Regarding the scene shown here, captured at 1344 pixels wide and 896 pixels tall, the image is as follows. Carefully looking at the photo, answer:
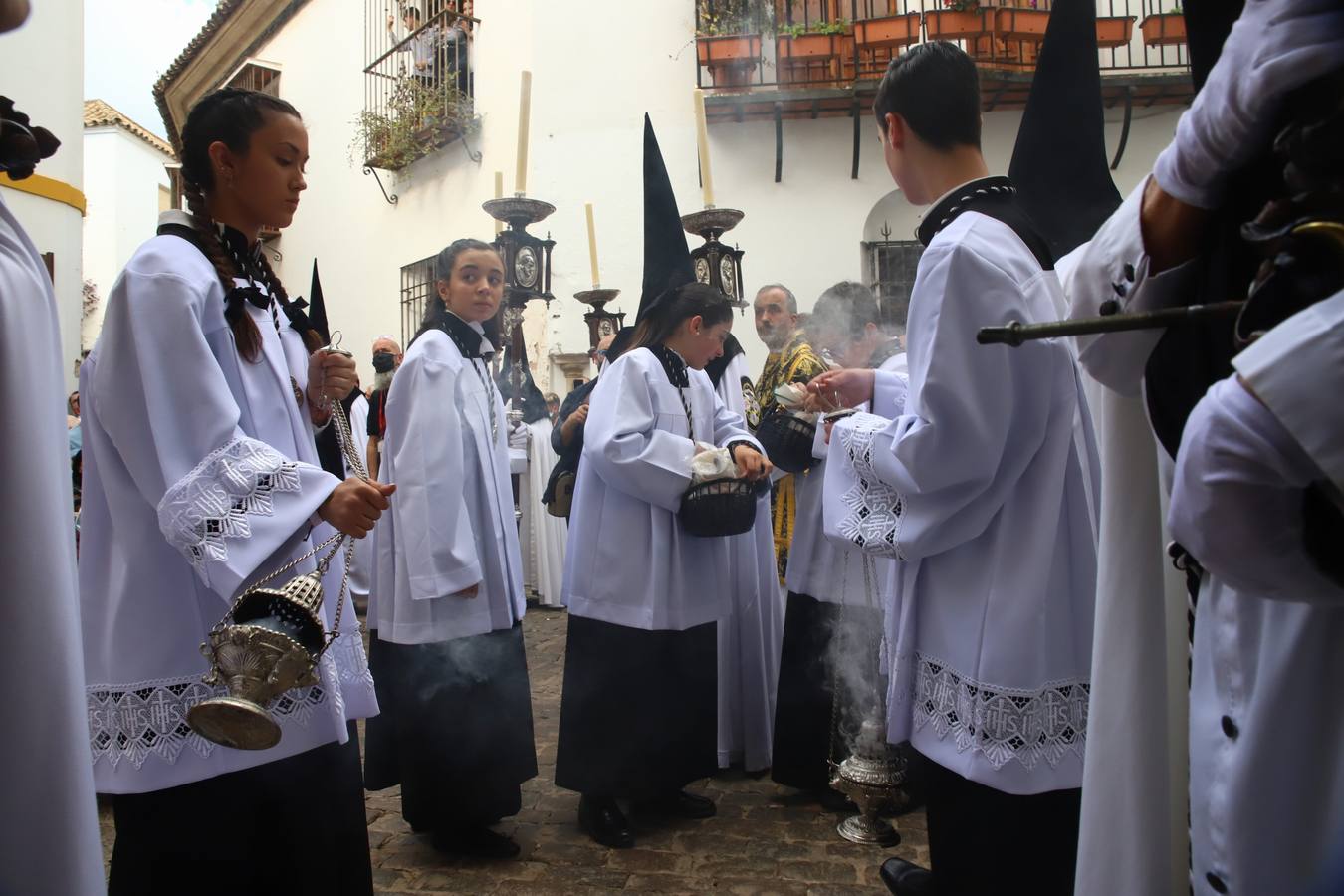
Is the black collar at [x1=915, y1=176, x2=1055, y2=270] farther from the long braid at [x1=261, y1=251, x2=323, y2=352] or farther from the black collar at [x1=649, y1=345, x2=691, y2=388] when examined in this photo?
the black collar at [x1=649, y1=345, x2=691, y2=388]

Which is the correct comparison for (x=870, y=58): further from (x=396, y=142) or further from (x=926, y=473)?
(x=926, y=473)

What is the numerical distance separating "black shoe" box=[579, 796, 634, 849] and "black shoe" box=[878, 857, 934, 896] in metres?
0.95

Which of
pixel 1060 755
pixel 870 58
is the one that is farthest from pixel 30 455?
pixel 870 58

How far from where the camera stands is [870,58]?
32.2 feet

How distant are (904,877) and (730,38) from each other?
8703 mm

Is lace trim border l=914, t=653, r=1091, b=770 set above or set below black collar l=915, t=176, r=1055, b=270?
below

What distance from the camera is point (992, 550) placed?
193 centimetres

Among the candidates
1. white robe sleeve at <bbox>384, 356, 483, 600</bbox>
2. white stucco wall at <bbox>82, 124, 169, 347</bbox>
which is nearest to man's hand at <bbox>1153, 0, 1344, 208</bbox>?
white robe sleeve at <bbox>384, 356, 483, 600</bbox>

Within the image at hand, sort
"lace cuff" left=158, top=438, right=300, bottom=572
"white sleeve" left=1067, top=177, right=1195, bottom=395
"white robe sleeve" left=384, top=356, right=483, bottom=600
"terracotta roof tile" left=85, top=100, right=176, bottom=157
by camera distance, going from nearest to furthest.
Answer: "white sleeve" left=1067, top=177, right=1195, bottom=395 < "lace cuff" left=158, top=438, right=300, bottom=572 < "white robe sleeve" left=384, top=356, right=483, bottom=600 < "terracotta roof tile" left=85, top=100, right=176, bottom=157

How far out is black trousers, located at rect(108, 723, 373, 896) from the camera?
1.83 meters

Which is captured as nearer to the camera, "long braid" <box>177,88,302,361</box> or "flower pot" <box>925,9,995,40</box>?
"long braid" <box>177,88,302,361</box>

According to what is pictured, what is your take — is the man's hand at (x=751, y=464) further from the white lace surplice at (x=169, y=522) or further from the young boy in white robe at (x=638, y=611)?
the white lace surplice at (x=169, y=522)

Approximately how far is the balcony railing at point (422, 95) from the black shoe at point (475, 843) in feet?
26.5

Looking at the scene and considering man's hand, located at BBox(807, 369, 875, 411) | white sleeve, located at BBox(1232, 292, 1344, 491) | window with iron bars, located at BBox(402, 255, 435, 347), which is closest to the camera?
white sleeve, located at BBox(1232, 292, 1344, 491)
